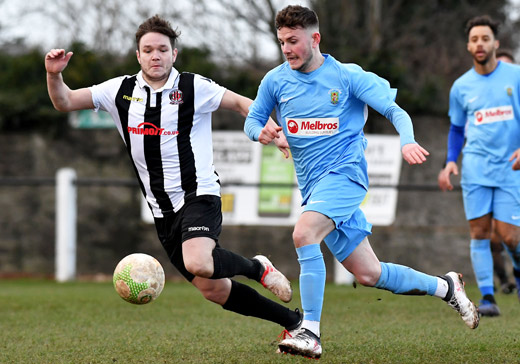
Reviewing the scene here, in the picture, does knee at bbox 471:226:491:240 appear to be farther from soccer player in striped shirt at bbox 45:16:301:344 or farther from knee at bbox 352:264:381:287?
soccer player in striped shirt at bbox 45:16:301:344

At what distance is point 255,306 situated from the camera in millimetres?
5129

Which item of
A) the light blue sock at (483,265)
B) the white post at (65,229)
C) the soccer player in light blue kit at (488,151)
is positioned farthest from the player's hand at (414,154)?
the white post at (65,229)

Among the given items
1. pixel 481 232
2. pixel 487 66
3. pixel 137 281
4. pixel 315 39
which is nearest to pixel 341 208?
pixel 315 39

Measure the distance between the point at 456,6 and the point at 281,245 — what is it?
776 cm

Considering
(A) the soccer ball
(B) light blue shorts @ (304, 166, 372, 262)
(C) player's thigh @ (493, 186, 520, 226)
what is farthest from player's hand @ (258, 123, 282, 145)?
(C) player's thigh @ (493, 186, 520, 226)

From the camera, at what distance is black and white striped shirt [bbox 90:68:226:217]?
204 inches

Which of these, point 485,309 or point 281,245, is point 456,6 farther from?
point 485,309

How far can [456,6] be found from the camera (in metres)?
17.7

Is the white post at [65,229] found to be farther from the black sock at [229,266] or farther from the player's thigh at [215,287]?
the black sock at [229,266]

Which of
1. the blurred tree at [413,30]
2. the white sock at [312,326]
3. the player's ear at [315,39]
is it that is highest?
the blurred tree at [413,30]

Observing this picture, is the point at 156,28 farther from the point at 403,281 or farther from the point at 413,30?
the point at 413,30

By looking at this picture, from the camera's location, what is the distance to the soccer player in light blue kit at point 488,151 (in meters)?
6.94

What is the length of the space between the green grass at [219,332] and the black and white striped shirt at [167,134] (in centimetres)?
104

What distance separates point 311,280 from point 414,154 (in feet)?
3.21
